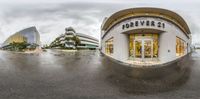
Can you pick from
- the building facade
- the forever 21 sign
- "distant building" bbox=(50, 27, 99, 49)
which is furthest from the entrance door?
"distant building" bbox=(50, 27, 99, 49)

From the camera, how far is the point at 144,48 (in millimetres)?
20156

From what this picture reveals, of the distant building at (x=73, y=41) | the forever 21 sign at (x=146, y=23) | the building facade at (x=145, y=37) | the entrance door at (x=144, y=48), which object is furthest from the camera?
the distant building at (x=73, y=41)

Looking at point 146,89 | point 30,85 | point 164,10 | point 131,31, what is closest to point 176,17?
point 164,10

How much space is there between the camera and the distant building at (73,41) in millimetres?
74075

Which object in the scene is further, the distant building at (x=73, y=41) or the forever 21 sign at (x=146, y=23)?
the distant building at (x=73, y=41)

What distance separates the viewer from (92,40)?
124 meters

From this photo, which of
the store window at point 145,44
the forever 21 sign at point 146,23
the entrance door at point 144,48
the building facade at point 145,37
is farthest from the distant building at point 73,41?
the forever 21 sign at point 146,23

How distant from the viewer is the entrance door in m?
20.1

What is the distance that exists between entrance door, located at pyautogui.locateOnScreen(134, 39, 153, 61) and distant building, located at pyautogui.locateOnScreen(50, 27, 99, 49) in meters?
50.6

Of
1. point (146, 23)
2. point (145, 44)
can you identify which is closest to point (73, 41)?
point (145, 44)

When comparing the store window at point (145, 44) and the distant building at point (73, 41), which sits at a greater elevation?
the distant building at point (73, 41)

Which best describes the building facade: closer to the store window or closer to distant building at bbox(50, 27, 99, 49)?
the store window

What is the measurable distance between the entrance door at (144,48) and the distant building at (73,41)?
5055 cm

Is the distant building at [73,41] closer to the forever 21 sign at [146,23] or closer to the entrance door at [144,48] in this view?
the entrance door at [144,48]
